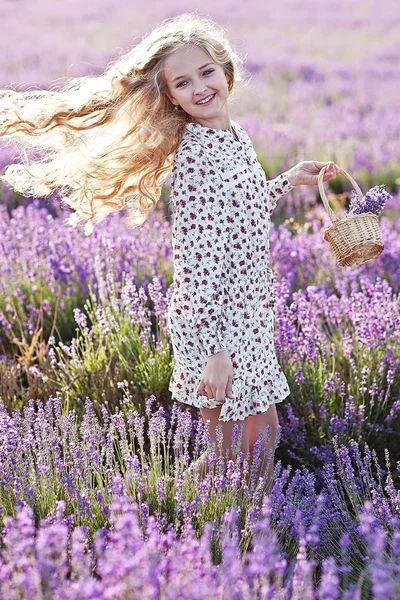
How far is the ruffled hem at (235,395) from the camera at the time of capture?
2.71 metres

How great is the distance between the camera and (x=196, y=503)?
2.33 metres

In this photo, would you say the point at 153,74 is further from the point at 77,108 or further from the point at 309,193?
the point at 309,193

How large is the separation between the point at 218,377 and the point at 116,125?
41.3 inches

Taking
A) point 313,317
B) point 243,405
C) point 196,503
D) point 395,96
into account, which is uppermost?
point 395,96

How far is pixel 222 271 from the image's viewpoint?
2639 millimetres

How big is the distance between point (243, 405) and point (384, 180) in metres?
5.51

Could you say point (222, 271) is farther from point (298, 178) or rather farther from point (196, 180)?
point (298, 178)

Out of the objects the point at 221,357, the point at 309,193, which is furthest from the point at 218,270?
the point at 309,193

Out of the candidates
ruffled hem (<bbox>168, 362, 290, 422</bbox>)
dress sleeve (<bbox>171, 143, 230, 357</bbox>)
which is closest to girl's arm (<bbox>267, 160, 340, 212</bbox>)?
dress sleeve (<bbox>171, 143, 230, 357</bbox>)

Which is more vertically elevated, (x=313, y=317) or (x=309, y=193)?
(x=309, y=193)

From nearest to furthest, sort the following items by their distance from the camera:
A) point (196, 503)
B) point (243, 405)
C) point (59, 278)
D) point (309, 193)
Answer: point (196, 503), point (243, 405), point (59, 278), point (309, 193)

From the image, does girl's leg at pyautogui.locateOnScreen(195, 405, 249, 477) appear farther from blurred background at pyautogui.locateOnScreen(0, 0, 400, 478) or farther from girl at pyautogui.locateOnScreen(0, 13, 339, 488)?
blurred background at pyautogui.locateOnScreen(0, 0, 400, 478)

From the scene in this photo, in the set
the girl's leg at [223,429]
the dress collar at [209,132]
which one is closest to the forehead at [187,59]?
the dress collar at [209,132]

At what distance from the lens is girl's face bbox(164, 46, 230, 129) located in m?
2.70
